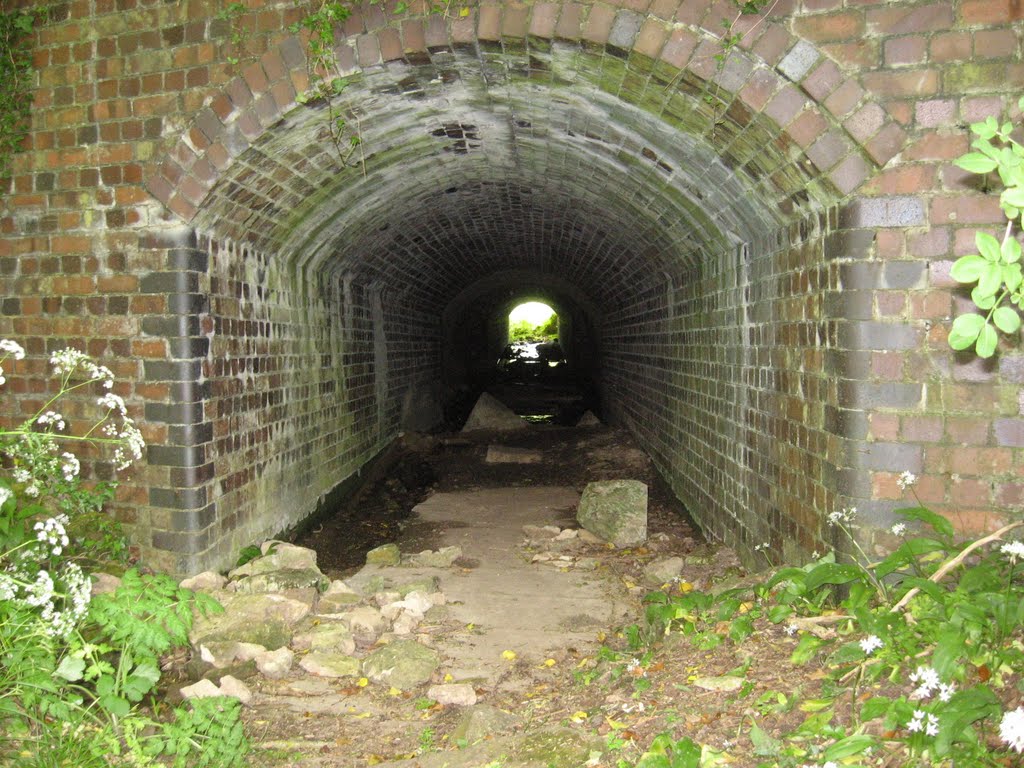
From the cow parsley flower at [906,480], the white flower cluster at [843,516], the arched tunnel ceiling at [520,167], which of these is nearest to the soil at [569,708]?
the white flower cluster at [843,516]

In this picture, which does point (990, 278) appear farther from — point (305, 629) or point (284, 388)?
point (284, 388)

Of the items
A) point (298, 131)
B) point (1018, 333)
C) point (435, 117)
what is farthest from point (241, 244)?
point (1018, 333)

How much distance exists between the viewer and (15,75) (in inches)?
184

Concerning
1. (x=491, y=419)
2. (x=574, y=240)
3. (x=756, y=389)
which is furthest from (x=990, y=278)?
(x=491, y=419)

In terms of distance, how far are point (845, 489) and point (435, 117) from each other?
3.57 metres

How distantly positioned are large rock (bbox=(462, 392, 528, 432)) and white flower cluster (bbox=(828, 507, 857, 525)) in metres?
8.68

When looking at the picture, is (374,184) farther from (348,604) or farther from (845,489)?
(845,489)

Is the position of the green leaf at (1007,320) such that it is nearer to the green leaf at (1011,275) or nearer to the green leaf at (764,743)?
the green leaf at (1011,275)

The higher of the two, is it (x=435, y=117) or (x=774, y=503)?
(x=435, y=117)

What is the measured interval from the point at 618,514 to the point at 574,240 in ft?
14.3

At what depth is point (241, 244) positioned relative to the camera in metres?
5.30

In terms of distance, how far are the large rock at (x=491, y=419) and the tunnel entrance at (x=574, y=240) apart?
322 cm

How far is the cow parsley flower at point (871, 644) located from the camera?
2623 millimetres

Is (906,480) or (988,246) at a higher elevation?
(988,246)
